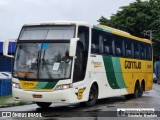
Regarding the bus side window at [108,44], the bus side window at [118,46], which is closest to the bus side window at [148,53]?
the bus side window at [118,46]

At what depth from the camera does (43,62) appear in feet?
50.7

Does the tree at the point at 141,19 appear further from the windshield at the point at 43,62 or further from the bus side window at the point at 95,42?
the windshield at the point at 43,62

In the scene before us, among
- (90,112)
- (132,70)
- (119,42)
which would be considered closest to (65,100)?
(90,112)

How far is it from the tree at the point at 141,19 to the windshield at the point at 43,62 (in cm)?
4417

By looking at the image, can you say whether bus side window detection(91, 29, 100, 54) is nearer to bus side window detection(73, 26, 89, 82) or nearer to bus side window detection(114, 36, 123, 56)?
bus side window detection(73, 26, 89, 82)

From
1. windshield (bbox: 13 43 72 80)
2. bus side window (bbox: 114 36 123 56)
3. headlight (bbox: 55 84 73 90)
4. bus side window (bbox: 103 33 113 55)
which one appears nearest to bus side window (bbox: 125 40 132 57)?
bus side window (bbox: 114 36 123 56)

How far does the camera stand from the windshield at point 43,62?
50.2 ft

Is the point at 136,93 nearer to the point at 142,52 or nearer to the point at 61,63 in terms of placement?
the point at 142,52

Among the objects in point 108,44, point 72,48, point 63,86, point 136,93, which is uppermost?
point 108,44

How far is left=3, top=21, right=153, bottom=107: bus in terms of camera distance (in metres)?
15.2

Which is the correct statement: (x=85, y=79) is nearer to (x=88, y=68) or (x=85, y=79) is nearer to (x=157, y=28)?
(x=88, y=68)

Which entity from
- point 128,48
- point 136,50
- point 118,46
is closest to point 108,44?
point 118,46

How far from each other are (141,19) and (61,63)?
4633 cm

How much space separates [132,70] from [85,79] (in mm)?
6450
